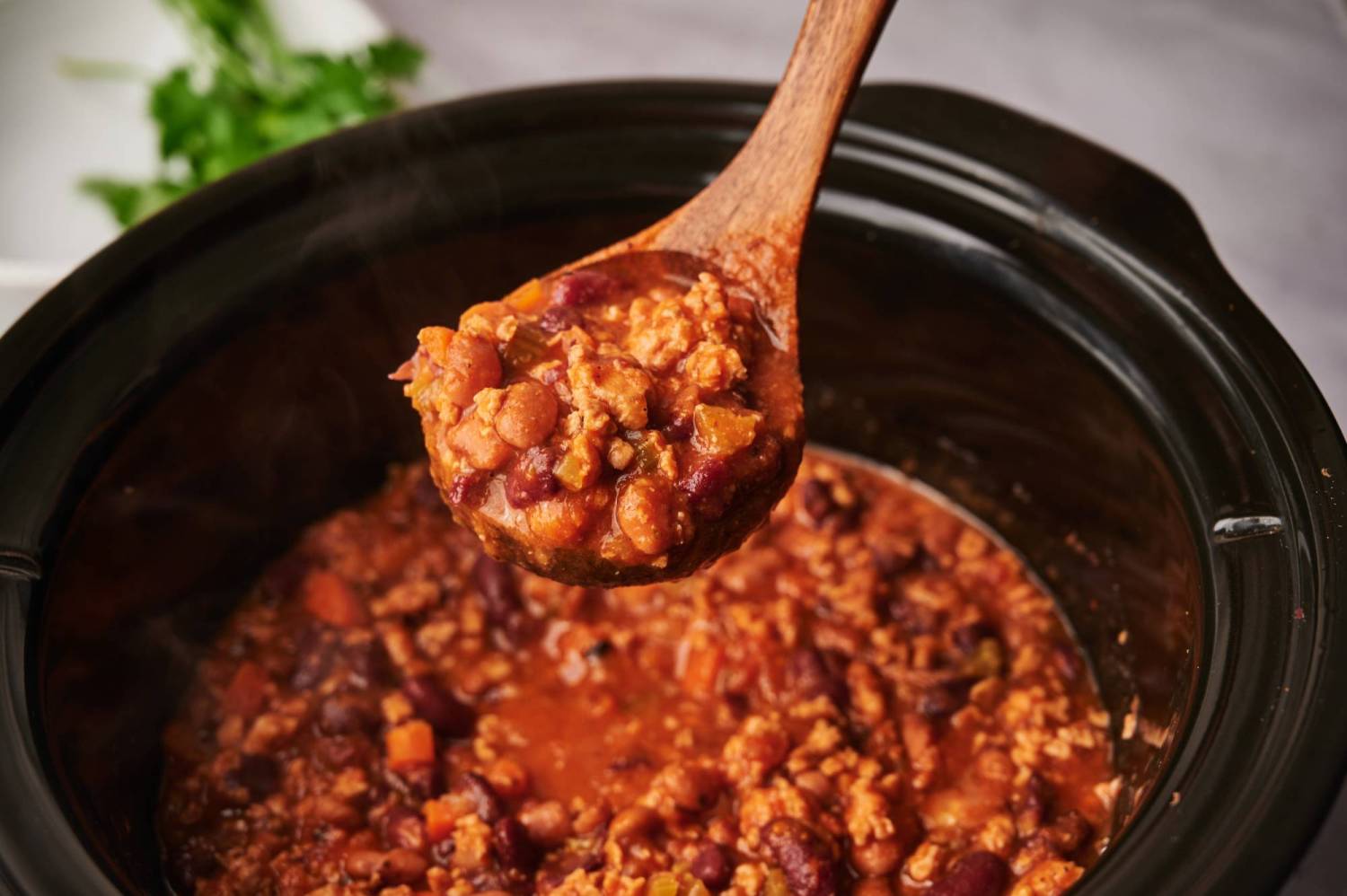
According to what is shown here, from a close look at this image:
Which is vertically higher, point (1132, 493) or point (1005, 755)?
point (1132, 493)

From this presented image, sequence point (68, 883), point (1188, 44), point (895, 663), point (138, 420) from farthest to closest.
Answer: point (1188, 44) < point (895, 663) < point (138, 420) < point (68, 883)

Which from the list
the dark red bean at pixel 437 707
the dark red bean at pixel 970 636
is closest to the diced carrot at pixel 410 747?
the dark red bean at pixel 437 707

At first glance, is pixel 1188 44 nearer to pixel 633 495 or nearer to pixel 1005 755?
pixel 1005 755

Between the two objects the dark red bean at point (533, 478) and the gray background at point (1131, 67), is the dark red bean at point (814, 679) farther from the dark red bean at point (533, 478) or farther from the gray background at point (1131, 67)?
the gray background at point (1131, 67)

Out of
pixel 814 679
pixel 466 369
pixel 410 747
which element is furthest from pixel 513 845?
pixel 466 369

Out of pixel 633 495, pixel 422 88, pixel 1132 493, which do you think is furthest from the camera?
pixel 422 88

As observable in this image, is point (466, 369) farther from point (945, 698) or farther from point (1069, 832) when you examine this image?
point (1069, 832)

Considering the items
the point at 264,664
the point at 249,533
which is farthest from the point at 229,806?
the point at 249,533
